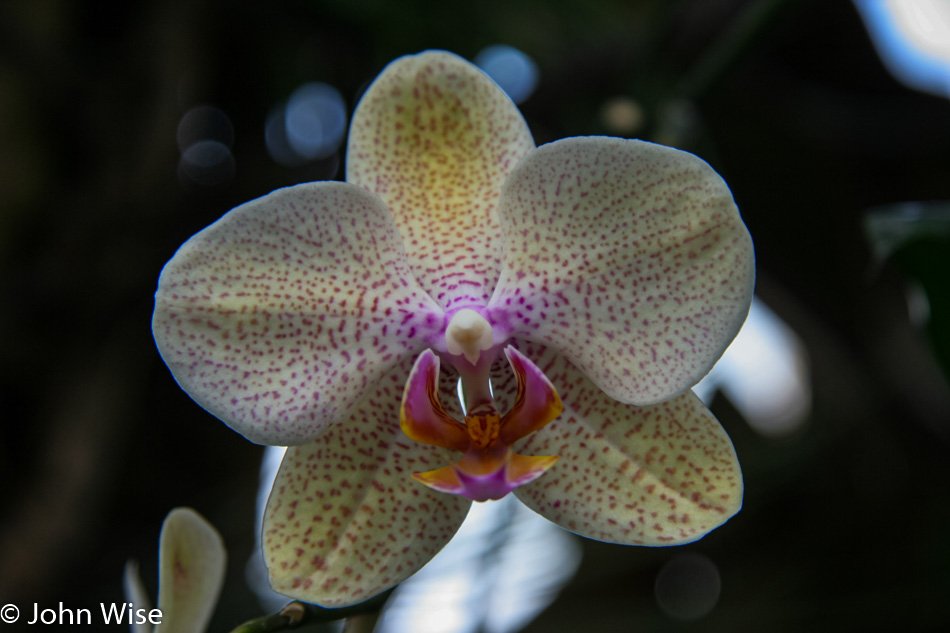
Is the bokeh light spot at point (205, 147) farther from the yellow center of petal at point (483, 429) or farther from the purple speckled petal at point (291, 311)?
the yellow center of petal at point (483, 429)

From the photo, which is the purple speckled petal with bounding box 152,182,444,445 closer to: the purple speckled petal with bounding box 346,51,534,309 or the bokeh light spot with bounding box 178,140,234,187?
the purple speckled petal with bounding box 346,51,534,309

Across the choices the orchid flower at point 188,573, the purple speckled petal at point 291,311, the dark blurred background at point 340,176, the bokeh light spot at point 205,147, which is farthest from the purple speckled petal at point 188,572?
the bokeh light spot at point 205,147

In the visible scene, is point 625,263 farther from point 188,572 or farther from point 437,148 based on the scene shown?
point 188,572

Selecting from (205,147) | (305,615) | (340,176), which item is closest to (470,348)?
(305,615)

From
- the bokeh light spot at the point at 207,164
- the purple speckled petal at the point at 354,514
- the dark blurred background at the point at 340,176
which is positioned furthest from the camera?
the bokeh light spot at the point at 207,164

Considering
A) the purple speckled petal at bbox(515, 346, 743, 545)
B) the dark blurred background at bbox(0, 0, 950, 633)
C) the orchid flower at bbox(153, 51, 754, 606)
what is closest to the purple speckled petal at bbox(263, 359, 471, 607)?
the orchid flower at bbox(153, 51, 754, 606)

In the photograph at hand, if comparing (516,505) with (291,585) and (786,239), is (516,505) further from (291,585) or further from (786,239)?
(786,239)

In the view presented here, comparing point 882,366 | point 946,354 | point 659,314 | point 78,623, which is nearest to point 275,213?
point 659,314
